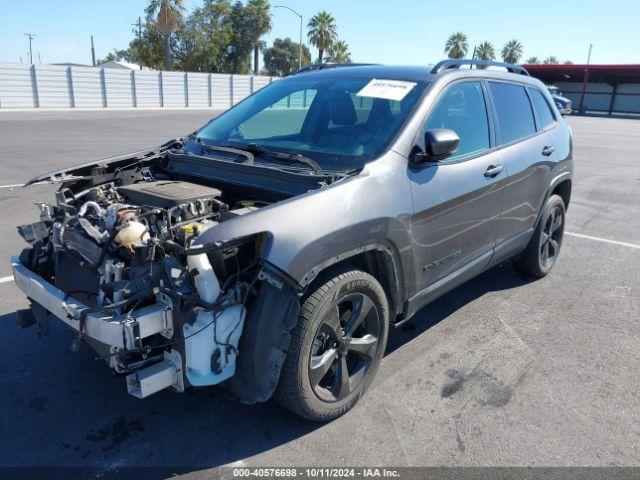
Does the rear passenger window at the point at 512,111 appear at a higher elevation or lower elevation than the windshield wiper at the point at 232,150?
higher

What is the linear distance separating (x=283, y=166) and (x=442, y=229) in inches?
44.4

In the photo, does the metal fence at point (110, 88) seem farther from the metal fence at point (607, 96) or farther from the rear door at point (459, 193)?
the metal fence at point (607, 96)

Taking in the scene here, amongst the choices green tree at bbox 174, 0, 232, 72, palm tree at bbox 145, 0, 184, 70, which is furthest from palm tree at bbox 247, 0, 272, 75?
palm tree at bbox 145, 0, 184, 70

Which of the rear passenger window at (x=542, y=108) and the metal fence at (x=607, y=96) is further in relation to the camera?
the metal fence at (x=607, y=96)

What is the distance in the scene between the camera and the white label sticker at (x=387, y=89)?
362 cm

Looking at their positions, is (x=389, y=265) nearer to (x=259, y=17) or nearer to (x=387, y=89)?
(x=387, y=89)

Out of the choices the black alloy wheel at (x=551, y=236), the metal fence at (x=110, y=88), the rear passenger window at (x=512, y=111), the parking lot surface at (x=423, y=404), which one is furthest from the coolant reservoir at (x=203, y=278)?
the metal fence at (x=110, y=88)

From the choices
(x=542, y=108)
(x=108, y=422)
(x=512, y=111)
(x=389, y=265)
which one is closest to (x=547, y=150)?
(x=542, y=108)

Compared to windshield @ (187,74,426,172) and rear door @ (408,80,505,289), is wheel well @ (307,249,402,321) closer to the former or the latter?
rear door @ (408,80,505,289)

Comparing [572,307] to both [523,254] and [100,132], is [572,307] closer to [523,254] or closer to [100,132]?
[523,254]

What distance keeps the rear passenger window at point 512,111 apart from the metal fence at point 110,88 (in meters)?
29.1

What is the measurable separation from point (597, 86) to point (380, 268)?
5953cm

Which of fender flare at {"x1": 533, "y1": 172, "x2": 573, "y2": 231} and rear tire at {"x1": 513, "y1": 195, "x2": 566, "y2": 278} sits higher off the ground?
fender flare at {"x1": 533, "y1": 172, "x2": 573, "y2": 231}

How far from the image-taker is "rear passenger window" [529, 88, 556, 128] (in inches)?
195
